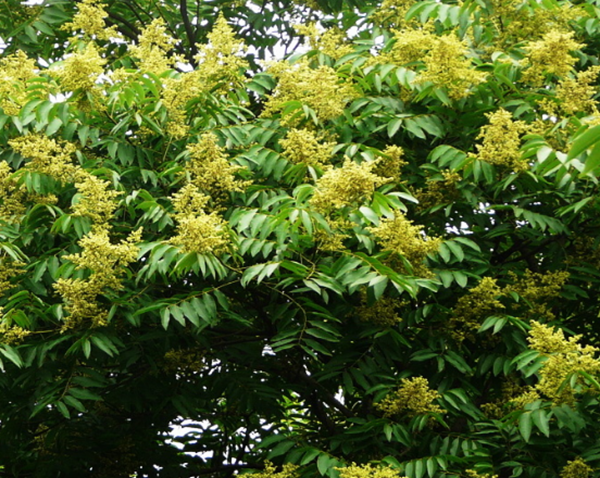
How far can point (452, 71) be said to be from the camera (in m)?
4.84

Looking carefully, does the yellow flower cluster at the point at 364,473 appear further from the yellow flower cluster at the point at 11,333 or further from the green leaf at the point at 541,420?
the yellow flower cluster at the point at 11,333

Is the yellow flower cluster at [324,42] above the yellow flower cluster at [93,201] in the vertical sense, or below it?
above

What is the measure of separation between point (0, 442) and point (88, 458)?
50 cm

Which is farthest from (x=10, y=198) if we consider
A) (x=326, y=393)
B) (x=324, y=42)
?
(x=324, y=42)

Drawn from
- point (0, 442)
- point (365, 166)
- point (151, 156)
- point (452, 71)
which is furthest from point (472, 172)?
point (0, 442)

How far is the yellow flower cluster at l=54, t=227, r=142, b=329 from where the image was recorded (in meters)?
3.99

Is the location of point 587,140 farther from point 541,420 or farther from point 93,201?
point 93,201

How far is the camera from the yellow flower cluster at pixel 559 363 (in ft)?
12.4

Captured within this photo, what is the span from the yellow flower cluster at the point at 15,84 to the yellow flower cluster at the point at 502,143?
244cm

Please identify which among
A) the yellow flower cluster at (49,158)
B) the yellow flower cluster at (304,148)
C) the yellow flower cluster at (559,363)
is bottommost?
the yellow flower cluster at (559,363)

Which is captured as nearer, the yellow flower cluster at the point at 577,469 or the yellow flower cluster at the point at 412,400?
the yellow flower cluster at the point at 577,469

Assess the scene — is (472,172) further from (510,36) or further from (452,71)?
(510,36)

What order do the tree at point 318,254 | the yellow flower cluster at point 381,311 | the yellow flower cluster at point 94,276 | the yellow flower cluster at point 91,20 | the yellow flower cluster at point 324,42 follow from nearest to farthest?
the yellow flower cluster at point 94,276
the tree at point 318,254
the yellow flower cluster at point 381,311
the yellow flower cluster at point 91,20
the yellow flower cluster at point 324,42

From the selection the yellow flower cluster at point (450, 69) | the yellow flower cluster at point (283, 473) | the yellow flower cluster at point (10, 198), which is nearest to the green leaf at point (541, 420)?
the yellow flower cluster at point (283, 473)
